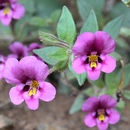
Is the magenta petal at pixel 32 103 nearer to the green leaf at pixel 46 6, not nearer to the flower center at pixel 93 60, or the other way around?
the flower center at pixel 93 60

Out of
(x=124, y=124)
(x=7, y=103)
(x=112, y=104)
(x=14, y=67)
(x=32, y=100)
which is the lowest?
(x=124, y=124)

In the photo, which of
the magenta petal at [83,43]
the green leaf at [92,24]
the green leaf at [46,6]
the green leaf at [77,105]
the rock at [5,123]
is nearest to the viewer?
the magenta petal at [83,43]

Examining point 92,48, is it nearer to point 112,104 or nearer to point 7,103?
point 112,104

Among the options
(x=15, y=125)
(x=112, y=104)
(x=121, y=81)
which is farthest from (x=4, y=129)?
(x=121, y=81)

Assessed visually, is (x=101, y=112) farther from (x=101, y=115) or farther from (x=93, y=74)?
(x=93, y=74)

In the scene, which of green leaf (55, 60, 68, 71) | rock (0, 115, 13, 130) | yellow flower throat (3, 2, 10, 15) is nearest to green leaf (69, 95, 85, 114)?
rock (0, 115, 13, 130)

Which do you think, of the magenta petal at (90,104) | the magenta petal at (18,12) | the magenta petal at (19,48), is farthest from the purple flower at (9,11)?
the magenta petal at (90,104)

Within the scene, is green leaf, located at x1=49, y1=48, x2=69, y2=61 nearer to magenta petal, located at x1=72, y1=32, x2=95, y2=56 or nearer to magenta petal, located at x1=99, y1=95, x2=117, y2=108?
magenta petal, located at x1=72, y1=32, x2=95, y2=56
